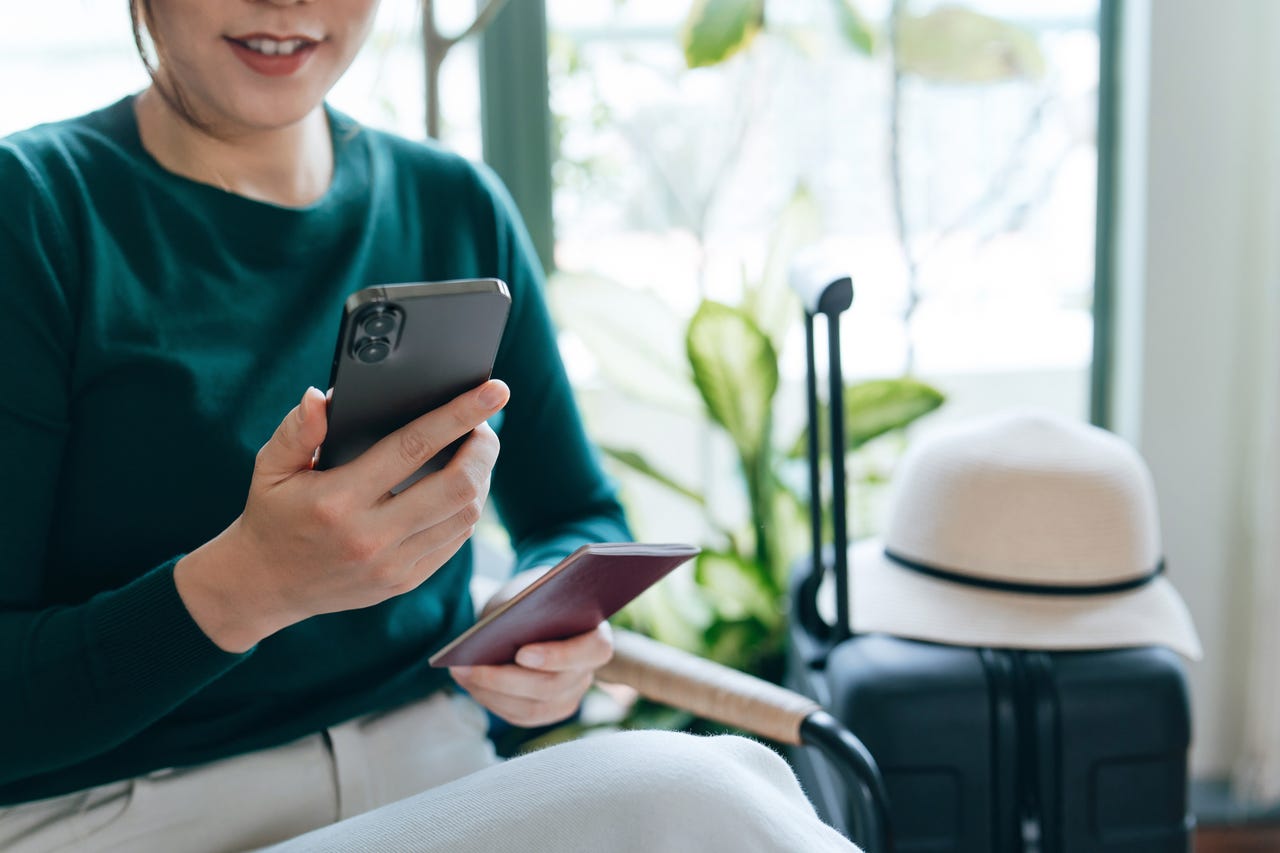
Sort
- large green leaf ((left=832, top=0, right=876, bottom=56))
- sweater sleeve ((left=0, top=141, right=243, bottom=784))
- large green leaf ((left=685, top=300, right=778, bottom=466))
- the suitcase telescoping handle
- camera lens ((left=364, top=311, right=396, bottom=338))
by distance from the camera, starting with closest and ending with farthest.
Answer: camera lens ((left=364, top=311, right=396, bottom=338)) → sweater sleeve ((left=0, top=141, right=243, bottom=784)) → the suitcase telescoping handle → large green leaf ((left=685, top=300, right=778, bottom=466)) → large green leaf ((left=832, top=0, right=876, bottom=56))

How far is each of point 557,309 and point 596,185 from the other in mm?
282

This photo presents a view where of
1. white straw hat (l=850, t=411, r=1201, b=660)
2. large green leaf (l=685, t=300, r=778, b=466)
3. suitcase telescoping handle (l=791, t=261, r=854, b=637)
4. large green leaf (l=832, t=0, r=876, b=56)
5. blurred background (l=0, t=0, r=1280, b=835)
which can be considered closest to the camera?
suitcase telescoping handle (l=791, t=261, r=854, b=637)

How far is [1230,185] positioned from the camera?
1558 millimetres

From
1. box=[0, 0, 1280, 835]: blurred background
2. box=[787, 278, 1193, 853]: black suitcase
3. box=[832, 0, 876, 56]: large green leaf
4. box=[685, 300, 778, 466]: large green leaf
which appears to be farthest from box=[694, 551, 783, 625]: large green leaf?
box=[832, 0, 876, 56]: large green leaf

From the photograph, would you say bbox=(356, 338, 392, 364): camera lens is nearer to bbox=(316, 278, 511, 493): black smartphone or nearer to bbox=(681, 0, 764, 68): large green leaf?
bbox=(316, 278, 511, 493): black smartphone

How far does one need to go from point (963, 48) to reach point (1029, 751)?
1.10 metres

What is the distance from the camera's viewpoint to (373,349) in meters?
0.57

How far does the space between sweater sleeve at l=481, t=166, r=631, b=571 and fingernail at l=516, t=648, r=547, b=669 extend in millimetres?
160

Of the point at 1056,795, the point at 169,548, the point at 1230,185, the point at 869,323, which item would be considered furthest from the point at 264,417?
the point at 1230,185

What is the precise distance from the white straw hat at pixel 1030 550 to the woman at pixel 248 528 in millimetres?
421

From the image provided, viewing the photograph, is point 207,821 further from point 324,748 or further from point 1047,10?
point 1047,10

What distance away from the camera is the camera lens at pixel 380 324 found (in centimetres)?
55

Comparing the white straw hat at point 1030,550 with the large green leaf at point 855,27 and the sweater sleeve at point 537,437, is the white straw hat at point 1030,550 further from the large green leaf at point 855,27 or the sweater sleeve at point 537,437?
the large green leaf at point 855,27

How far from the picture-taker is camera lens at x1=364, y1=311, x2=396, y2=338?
1.82ft
